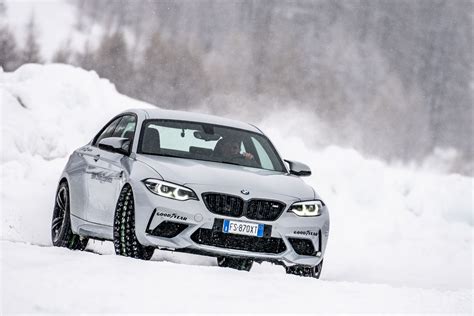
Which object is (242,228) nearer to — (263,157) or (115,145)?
(115,145)

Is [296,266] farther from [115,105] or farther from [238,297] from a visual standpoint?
[115,105]

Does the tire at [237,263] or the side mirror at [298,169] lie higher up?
the side mirror at [298,169]

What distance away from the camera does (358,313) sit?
5.16 meters

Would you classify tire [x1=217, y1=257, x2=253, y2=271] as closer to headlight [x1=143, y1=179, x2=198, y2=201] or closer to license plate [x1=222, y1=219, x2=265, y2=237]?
license plate [x1=222, y1=219, x2=265, y2=237]

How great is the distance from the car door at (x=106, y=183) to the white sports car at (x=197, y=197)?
1 cm

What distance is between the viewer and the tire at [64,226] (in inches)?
354

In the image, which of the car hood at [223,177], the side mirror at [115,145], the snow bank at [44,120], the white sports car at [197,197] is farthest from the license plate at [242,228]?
the snow bank at [44,120]

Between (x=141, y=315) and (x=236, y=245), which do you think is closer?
(x=141, y=315)

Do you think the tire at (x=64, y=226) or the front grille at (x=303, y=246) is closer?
the front grille at (x=303, y=246)

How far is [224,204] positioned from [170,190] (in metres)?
0.45

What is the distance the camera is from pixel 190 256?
1492 cm

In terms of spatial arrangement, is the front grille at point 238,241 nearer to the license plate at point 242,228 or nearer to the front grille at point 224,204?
the license plate at point 242,228

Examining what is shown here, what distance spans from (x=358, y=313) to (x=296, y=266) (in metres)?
2.42

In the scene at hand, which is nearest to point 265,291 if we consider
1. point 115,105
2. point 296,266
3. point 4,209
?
point 296,266
